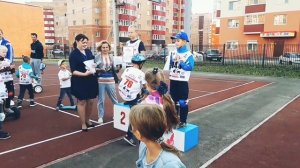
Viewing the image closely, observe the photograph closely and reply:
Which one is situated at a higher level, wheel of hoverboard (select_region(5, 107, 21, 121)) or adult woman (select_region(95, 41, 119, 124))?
adult woman (select_region(95, 41, 119, 124))

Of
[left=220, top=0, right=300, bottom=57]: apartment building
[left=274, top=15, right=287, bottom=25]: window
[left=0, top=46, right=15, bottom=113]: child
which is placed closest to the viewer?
[left=0, top=46, right=15, bottom=113]: child

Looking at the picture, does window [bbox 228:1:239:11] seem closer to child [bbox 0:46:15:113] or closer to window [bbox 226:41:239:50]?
window [bbox 226:41:239:50]

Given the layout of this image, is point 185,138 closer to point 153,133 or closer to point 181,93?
point 181,93

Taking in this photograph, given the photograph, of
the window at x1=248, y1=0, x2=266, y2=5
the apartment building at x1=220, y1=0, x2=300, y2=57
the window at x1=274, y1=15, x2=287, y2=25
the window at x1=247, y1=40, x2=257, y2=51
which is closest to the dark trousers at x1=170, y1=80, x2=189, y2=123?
the apartment building at x1=220, y1=0, x2=300, y2=57

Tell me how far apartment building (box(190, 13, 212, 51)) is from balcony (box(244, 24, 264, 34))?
185 feet

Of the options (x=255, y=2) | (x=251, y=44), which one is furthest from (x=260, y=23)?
(x=255, y=2)

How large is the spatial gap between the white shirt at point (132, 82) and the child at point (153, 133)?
323 centimetres

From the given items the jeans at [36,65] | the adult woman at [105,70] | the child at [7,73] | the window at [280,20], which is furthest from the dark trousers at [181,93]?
the window at [280,20]

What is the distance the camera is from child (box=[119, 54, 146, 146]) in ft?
17.1

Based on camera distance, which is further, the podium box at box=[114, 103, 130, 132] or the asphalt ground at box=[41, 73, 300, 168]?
the podium box at box=[114, 103, 130, 132]

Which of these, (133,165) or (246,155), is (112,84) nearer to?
(133,165)

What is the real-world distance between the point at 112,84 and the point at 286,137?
168 inches

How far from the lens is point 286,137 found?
6035mm

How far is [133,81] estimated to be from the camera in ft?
17.1
